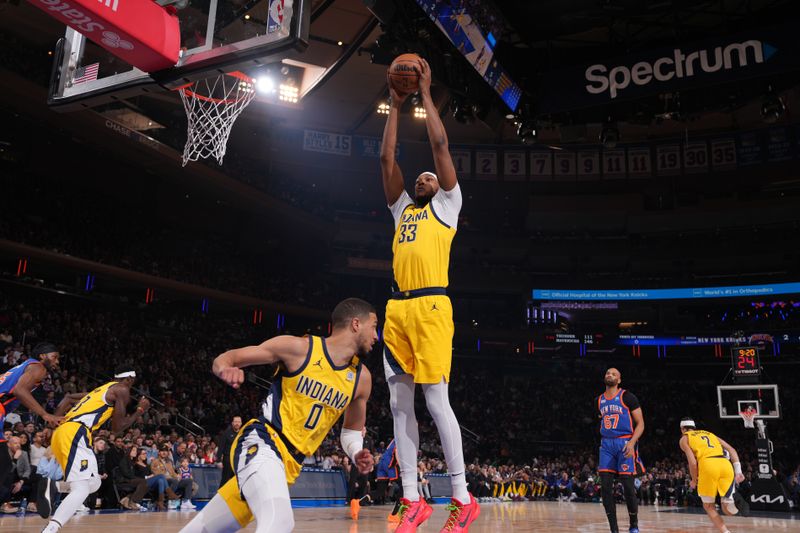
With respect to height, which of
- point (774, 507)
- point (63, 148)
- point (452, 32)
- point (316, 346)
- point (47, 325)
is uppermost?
point (63, 148)

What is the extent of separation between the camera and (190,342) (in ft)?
85.9

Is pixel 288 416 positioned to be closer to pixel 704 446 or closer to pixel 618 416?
pixel 618 416

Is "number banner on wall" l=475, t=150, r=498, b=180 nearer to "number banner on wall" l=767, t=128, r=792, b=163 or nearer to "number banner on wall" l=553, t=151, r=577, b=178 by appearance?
"number banner on wall" l=553, t=151, r=577, b=178

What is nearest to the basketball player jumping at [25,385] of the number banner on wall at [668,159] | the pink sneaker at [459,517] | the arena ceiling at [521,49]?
the pink sneaker at [459,517]

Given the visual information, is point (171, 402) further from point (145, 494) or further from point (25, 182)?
point (25, 182)

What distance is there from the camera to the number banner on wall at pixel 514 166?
2942cm

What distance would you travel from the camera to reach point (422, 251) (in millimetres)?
5047

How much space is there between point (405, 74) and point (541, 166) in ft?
84.0

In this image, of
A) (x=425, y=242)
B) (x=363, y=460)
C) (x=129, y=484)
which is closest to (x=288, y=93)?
(x=129, y=484)

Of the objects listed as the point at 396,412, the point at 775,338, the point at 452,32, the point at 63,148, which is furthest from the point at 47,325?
the point at 775,338

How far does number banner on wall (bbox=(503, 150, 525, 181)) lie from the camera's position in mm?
29422

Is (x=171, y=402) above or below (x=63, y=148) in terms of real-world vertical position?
below

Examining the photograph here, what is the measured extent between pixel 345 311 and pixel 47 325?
2018cm

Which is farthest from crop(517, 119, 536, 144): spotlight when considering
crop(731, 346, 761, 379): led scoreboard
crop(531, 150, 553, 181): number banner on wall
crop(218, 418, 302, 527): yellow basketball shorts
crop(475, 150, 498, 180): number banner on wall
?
crop(218, 418, 302, 527): yellow basketball shorts
